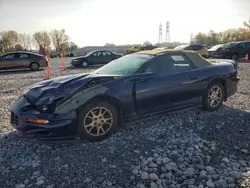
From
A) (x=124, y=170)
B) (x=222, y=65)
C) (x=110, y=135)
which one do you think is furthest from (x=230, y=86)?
(x=124, y=170)

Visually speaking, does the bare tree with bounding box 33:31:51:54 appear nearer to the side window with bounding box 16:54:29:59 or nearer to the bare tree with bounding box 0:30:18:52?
the bare tree with bounding box 0:30:18:52

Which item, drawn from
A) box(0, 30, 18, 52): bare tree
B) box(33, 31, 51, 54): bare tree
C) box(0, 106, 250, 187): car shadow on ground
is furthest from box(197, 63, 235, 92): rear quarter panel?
box(33, 31, 51, 54): bare tree

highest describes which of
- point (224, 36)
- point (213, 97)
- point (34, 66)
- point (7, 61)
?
point (224, 36)

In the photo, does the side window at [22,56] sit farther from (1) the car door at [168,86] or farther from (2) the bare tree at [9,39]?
(2) the bare tree at [9,39]

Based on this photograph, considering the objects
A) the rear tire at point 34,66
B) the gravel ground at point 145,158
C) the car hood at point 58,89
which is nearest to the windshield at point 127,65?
the car hood at point 58,89

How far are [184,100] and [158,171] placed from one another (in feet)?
6.36

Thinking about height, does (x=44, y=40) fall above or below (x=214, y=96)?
above

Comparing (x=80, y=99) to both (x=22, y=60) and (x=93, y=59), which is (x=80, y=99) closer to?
(x=22, y=60)

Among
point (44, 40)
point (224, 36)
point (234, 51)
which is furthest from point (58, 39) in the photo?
point (234, 51)

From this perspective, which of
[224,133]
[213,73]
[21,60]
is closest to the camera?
[224,133]

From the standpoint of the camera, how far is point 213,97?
4.77 meters

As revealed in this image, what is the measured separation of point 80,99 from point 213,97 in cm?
295

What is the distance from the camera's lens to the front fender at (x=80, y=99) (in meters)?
3.24

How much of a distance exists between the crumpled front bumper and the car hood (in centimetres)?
19
